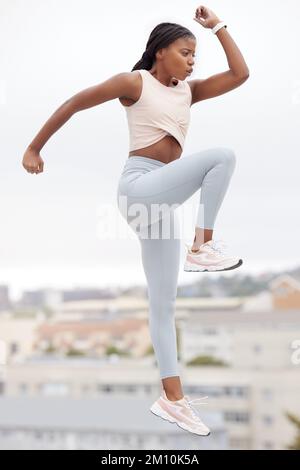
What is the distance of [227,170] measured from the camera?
183cm

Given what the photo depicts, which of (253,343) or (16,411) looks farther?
(253,343)

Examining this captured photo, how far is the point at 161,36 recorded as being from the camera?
1.93m

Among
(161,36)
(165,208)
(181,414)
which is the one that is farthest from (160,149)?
(181,414)

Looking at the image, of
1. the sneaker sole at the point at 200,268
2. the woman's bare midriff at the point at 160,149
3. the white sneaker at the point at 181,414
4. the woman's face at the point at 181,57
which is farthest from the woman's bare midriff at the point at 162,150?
the white sneaker at the point at 181,414

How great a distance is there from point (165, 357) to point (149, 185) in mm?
459

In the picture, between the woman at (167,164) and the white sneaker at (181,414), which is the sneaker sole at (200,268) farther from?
the white sneaker at (181,414)

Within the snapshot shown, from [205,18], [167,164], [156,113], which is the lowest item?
[167,164]

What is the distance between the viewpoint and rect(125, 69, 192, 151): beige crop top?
1948 millimetres

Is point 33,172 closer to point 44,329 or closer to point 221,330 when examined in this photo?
point 221,330

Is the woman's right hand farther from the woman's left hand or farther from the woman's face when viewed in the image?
the woman's left hand

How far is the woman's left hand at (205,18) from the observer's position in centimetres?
195

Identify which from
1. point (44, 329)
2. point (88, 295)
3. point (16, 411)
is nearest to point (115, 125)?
point (88, 295)

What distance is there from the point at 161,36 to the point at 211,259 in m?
0.57

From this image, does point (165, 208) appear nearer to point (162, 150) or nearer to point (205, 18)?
point (162, 150)
